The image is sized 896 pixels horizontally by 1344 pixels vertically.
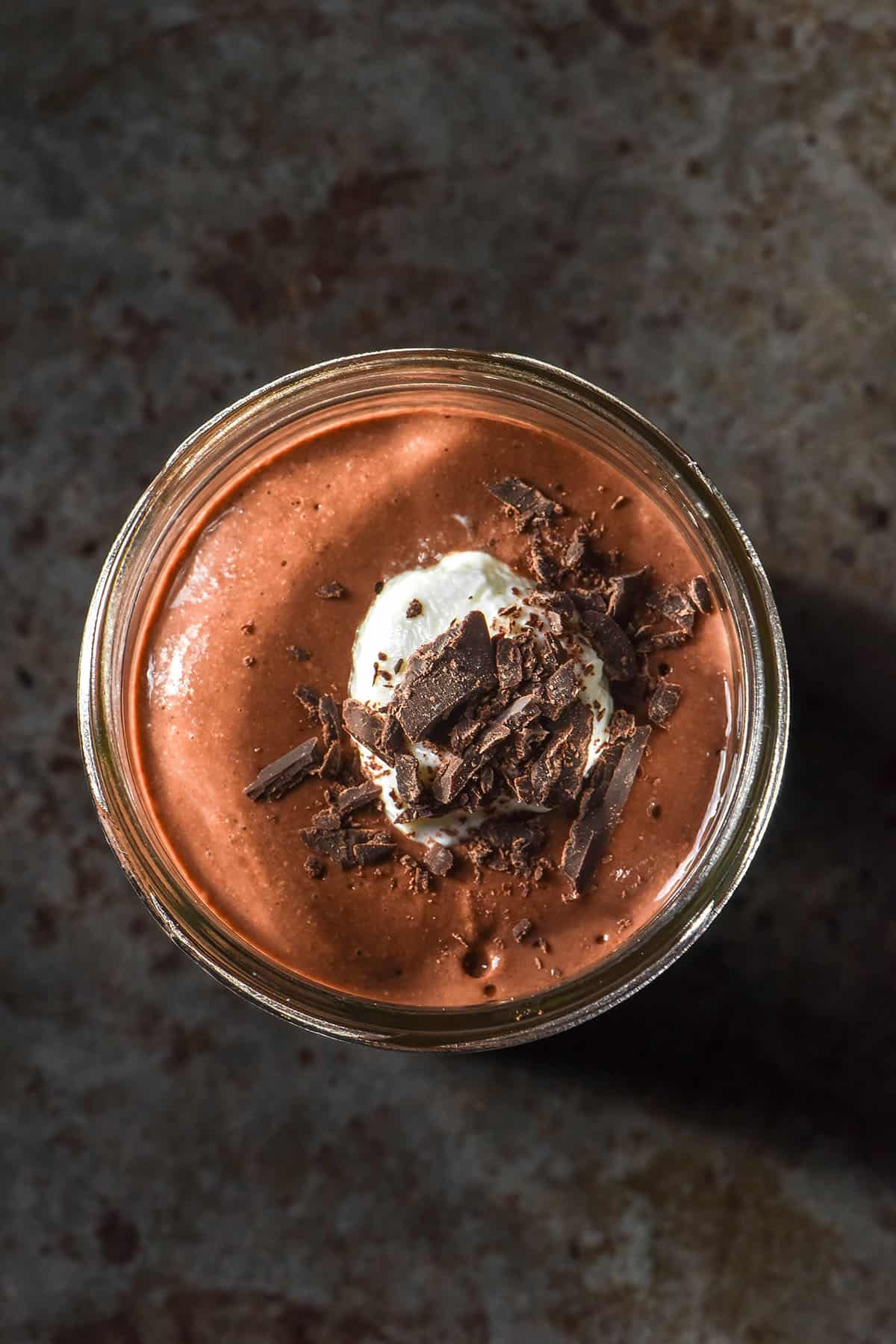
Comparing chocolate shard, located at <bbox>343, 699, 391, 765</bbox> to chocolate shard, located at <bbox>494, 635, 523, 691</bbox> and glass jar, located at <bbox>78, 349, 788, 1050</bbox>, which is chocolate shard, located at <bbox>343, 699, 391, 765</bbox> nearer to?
chocolate shard, located at <bbox>494, 635, 523, 691</bbox>

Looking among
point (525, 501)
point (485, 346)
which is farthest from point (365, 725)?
point (485, 346)

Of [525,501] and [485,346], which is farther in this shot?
[485,346]

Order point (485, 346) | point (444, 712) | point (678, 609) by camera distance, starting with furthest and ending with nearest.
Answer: point (485, 346) → point (678, 609) → point (444, 712)

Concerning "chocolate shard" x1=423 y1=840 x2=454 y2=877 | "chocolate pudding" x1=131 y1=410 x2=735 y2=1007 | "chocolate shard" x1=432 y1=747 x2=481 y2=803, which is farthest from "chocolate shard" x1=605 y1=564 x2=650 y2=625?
"chocolate shard" x1=423 y1=840 x2=454 y2=877

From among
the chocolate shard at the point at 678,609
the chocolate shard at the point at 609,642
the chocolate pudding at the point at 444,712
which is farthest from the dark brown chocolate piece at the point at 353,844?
the chocolate shard at the point at 678,609

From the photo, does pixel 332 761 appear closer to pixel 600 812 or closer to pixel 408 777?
pixel 408 777

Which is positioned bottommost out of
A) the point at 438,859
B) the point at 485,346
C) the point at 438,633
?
the point at 438,859
